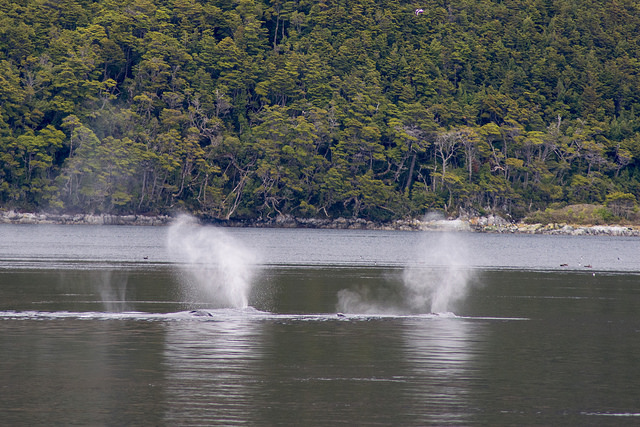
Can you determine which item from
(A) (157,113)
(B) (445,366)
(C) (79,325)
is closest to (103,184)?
(A) (157,113)

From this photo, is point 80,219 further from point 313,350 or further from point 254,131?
point 313,350

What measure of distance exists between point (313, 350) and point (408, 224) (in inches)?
6014

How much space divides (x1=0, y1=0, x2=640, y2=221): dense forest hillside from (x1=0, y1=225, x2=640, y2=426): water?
99.1m

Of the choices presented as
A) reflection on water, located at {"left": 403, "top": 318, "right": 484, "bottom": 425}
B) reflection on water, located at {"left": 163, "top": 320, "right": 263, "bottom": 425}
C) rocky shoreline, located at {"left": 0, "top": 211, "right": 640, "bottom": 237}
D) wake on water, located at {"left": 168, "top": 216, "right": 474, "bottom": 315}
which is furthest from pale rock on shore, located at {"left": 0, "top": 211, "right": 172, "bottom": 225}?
reflection on water, located at {"left": 403, "top": 318, "right": 484, "bottom": 425}

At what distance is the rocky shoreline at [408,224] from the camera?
173m

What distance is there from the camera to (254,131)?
17850 centimetres

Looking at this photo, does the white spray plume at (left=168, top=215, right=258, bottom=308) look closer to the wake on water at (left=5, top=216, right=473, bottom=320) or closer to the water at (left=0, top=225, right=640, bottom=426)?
the wake on water at (left=5, top=216, right=473, bottom=320)

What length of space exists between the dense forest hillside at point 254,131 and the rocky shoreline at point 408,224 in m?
1.63

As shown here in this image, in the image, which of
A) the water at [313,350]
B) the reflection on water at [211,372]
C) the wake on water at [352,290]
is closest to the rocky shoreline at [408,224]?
the wake on water at [352,290]

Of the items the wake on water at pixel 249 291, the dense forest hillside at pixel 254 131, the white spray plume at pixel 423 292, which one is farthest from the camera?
the dense forest hillside at pixel 254 131

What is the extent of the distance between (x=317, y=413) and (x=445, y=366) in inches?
303

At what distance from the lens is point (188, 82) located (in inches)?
7249

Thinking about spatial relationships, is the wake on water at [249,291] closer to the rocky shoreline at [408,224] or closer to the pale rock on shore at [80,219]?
the pale rock on shore at [80,219]

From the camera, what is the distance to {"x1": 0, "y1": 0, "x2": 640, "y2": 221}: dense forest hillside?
6619 inches
